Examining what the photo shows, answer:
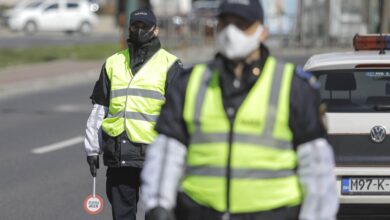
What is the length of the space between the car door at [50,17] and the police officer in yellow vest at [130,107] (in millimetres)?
49183

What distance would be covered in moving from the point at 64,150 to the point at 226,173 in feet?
35.0

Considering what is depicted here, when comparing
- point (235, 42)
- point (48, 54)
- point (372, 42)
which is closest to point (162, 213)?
point (235, 42)

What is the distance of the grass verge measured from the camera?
32656 mm

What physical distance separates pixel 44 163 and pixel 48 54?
71.1 feet

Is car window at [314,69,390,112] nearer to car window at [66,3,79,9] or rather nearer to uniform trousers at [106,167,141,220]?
uniform trousers at [106,167,141,220]

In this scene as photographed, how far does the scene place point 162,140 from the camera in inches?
181

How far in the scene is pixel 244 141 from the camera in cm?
450

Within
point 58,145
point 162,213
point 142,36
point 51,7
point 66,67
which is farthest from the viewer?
point 51,7

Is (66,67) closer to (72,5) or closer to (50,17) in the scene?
(50,17)

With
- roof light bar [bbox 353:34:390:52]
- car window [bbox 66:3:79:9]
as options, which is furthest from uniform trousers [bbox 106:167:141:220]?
car window [bbox 66:3:79:9]

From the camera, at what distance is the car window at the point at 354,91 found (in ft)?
Result: 27.6

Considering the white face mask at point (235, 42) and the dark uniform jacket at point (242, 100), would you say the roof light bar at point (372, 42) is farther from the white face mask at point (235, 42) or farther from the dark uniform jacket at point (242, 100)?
the white face mask at point (235, 42)

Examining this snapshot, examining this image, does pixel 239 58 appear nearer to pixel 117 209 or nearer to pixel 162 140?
pixel 162 140

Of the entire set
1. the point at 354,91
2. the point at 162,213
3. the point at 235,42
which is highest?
the point at 235,42
